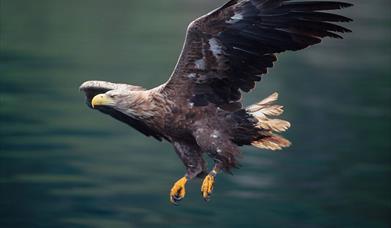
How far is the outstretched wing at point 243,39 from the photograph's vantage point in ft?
29.7

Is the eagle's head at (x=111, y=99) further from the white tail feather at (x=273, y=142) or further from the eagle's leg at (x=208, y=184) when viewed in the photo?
the white tail feather at (x=273, y=142)

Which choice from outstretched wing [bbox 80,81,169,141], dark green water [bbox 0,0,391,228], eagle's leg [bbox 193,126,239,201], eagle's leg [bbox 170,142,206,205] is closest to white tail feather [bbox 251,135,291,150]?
eagle's leg [bbox 193,126,239,201]

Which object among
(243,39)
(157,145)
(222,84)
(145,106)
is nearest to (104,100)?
(145,106)

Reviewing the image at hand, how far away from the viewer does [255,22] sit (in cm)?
914

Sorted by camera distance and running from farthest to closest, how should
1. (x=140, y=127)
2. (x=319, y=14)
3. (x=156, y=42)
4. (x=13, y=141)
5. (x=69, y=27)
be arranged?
(x=69, y=27), (x=156, y=42), (x=13, y=141), (x=140, y=127), (x=319, y=14)

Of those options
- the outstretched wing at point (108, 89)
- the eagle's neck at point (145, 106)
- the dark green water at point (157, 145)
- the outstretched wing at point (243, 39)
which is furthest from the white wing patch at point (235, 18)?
the dark green water at point (157, 145)

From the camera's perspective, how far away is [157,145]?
65.9 ft

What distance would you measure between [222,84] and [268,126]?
62cm

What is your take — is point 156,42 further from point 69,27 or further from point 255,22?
point 255,22

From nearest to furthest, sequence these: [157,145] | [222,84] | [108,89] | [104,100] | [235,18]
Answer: [235,18] → [222,84] → [104,100] → [108,89] → [157,145]

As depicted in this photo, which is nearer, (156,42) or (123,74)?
(123,74)

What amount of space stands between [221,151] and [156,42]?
2339cm

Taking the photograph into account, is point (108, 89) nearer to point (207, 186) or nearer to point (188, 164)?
point (188, 164)

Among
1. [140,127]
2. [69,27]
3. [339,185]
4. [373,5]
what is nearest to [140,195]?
[339,185]
